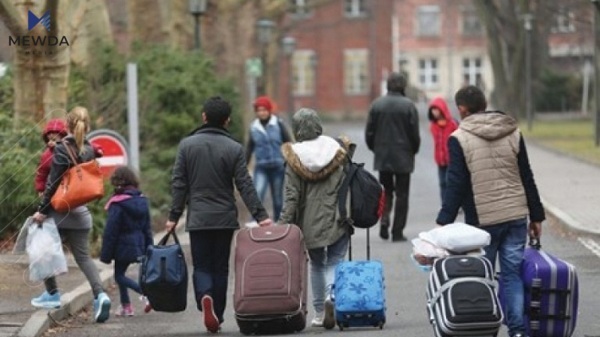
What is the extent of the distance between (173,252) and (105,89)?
13586 mm

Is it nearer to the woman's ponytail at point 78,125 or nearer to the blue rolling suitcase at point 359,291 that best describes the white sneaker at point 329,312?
the blue rolling suitcase at point 359,291

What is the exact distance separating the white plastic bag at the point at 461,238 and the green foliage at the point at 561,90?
235 ft

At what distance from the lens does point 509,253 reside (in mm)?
10383

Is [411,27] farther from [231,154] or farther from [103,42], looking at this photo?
[231,154]

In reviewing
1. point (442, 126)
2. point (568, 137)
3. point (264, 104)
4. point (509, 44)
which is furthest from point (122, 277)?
point (509, 44)

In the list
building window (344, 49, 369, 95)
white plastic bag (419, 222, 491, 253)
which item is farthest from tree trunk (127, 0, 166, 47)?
building window (344, 49, 369, 95)

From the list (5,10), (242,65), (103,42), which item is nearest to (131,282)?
(5,10)

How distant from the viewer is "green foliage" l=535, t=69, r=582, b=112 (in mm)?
81250

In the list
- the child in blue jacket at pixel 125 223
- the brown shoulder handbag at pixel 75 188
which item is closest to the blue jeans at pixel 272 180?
the child in blue jacket at pixel 125 223

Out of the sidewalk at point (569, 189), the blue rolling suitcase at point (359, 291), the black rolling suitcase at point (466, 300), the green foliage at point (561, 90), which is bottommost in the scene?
the green foliage at point (561, 90)

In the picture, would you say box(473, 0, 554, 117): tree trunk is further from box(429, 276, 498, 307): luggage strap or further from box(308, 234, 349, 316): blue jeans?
box(429, 276, 498, 307): luggage strap

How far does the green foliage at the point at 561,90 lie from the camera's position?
267 feet

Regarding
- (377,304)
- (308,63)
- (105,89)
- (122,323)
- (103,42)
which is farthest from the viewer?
(308,63)

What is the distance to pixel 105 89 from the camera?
2505 centimetres
